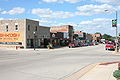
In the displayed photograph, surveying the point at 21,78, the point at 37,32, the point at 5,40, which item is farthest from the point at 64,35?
the point at 21,78

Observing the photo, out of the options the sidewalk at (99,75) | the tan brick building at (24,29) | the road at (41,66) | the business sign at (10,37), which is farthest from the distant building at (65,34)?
the sidewalk at (99,75)

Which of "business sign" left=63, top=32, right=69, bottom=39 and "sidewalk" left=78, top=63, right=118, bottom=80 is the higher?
"business sign" left=63, top=32, right=69, bottom=39

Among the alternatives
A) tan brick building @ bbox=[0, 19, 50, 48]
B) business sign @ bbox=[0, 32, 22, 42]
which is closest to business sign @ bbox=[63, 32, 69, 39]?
tan brick building @ bbox=[0, 19, 50, 48]

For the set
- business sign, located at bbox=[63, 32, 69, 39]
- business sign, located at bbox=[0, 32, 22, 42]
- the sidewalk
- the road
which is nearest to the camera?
the sidewalk

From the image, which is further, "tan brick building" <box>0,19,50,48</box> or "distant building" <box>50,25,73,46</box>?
"distant building" <box>50,25,73,46</box>

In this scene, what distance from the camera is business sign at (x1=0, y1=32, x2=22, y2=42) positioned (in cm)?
5303

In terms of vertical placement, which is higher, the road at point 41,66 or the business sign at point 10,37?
the business sign at point 10,37

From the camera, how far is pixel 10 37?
5441 cm

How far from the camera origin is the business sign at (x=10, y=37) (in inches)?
2088

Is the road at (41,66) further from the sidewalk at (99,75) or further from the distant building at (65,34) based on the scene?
the distant building at (65,34)

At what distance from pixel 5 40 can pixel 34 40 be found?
7301mm

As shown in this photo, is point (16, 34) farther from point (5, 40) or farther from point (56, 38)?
point (56, 38)

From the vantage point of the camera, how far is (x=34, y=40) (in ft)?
184

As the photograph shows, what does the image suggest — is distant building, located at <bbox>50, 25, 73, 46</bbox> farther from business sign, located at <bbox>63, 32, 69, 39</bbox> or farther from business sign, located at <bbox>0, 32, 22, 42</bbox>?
business sign, located at <bbox>0, 32, 22, 42</bbox>
